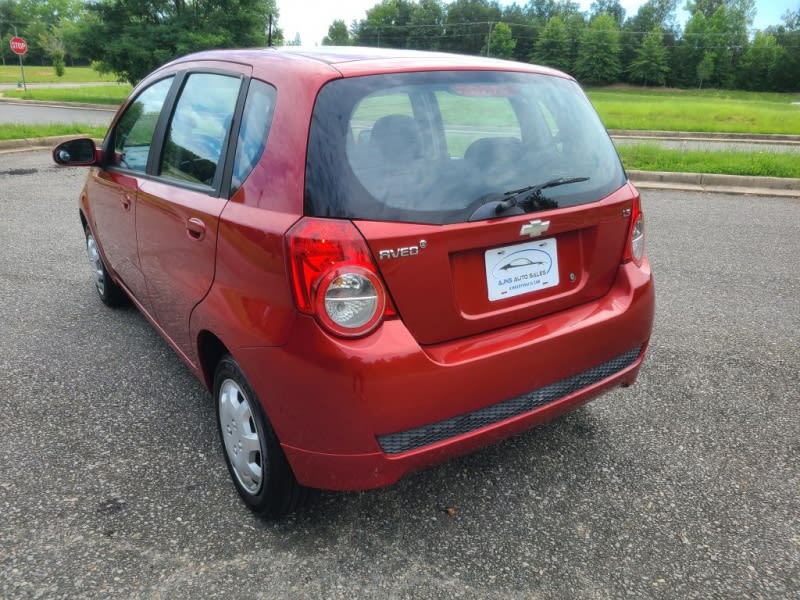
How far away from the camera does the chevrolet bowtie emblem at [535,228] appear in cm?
212

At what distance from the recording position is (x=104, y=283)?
4395mm

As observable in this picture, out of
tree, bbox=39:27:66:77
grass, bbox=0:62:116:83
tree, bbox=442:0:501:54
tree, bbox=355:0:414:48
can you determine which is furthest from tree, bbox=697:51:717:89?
tree, bbox=39:27:66:77

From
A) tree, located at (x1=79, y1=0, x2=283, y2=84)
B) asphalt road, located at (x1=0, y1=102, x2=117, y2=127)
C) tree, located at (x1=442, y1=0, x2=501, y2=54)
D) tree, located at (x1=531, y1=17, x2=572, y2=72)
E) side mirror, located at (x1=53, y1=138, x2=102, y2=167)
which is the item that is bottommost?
side mirror, located at (x1=53, y1=138, x2=102, y2=167)

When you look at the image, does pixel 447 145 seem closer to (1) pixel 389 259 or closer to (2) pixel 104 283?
(1) pixel 389 259

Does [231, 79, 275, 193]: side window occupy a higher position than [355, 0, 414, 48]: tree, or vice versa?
[355, 0, 414, 48]: tree

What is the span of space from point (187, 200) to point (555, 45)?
312ft

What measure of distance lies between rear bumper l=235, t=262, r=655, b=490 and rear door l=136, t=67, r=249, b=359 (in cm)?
54

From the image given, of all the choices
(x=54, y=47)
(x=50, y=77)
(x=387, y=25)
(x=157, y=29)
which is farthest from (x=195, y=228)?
(x=387, y=25)

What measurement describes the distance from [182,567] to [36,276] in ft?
13.2

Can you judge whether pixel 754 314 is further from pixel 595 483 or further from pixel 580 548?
pixel 580 548

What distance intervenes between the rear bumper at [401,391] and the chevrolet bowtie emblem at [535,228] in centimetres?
32

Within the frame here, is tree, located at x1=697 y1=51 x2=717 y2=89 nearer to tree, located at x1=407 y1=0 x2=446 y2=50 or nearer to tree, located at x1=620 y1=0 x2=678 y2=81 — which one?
tree, located at x1=620 y1=0 x2=678 y2=81

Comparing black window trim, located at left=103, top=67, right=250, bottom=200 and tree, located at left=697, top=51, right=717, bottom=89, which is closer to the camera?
black window trim, located at left=103, top=67, right=250, bottom=200

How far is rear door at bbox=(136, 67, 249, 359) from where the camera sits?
235 centimetres
